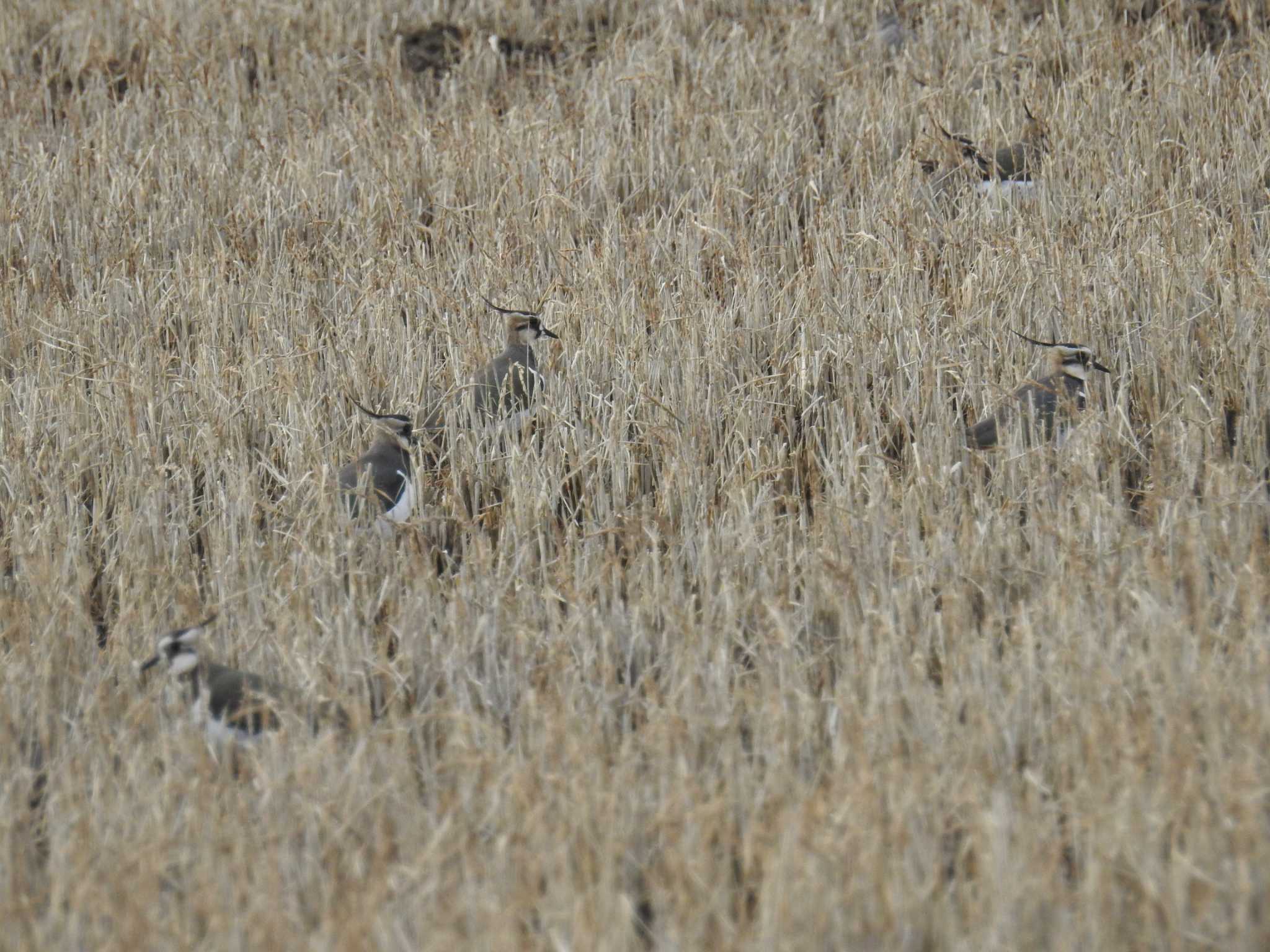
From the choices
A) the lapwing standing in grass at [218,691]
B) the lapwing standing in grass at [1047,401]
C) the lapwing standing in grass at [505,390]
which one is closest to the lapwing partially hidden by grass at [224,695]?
the lapwing standing in grass at [218,691]

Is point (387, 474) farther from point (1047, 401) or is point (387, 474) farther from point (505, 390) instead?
point (1047, 401)

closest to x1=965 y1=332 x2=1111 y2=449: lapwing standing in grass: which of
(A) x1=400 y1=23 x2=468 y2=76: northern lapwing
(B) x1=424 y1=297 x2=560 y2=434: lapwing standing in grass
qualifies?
(B) x1=424 y1=297 x2=560 y2=434: lapwing standing in grass

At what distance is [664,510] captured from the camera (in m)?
4.29

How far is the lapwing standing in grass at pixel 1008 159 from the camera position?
6531 millimetres

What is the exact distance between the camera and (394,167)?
7.06m

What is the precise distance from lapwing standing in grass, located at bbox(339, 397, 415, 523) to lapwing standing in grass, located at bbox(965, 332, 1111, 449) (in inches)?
67.0

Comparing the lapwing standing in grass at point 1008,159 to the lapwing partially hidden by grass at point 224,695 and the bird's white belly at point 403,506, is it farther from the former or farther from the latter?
the lapwing partially hidden by grass at point 224,695

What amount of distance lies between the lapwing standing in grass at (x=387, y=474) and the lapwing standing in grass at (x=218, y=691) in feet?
2.65

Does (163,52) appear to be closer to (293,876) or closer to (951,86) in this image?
(951,86)

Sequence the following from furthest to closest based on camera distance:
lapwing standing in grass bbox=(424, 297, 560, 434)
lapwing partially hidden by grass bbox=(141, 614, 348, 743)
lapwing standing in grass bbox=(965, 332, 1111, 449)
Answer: lapwing standing in grass bbox=(424, 297, 560, 434), lapwing standing in grass bbox=(965, 332, 1111, 449), lapwing partially hidden by grass bbox=(141, 614, 348, 743)

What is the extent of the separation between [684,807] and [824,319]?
2.75 m

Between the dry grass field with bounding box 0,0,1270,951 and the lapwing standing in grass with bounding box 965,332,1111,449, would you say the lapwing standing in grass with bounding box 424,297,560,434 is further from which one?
the lapwing standing in grass with bounding box 965,332,1111,449

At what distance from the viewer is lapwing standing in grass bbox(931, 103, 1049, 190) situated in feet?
21.4

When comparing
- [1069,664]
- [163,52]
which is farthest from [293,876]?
[163,52]
